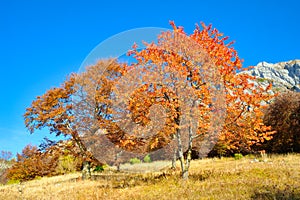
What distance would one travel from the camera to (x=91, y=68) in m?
20.8

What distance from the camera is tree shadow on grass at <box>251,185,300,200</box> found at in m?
8.14

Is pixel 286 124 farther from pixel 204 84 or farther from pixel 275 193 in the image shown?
pixel 275 193

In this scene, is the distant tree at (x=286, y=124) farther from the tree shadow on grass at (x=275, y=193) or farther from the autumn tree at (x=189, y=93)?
the tree shadow on grass at (x=275, y=193)

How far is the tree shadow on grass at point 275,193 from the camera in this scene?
26.7 ft

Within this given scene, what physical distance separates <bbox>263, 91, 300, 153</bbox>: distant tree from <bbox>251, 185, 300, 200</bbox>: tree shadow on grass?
24734mm

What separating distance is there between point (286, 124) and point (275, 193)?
26184 millimetres

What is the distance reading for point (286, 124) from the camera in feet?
106

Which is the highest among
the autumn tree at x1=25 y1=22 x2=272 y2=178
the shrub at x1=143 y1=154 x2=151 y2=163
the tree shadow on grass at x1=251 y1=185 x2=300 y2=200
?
the autumn tree at x1=25 y1=22 x2=272 y2=178

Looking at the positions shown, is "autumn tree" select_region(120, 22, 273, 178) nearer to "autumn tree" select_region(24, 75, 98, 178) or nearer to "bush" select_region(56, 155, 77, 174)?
"autumn tree" select_region(24, 75, 98, 178)

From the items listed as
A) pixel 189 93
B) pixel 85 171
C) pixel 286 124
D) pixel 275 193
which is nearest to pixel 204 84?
pixel 189 93

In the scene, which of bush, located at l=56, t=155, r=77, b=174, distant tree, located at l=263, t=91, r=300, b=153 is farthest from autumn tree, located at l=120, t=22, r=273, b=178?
bush, located at l=56, t=155, r=77, b=174

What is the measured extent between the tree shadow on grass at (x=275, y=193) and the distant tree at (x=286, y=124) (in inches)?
974

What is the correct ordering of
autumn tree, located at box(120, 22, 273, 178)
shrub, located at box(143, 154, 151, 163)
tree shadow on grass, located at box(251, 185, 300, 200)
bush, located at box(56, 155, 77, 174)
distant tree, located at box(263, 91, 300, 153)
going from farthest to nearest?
bush, located at box(56, 155, 77, 174) → distant tree, located at box(263, 91, 300, 153) → shrub, located at box(143, 154, 151, 163) → autumn tree, located at box(120, 22, 273, 178) → tree shadow on grass, located at box(251, 185, 300, 200)

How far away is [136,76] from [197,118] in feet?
10.7
